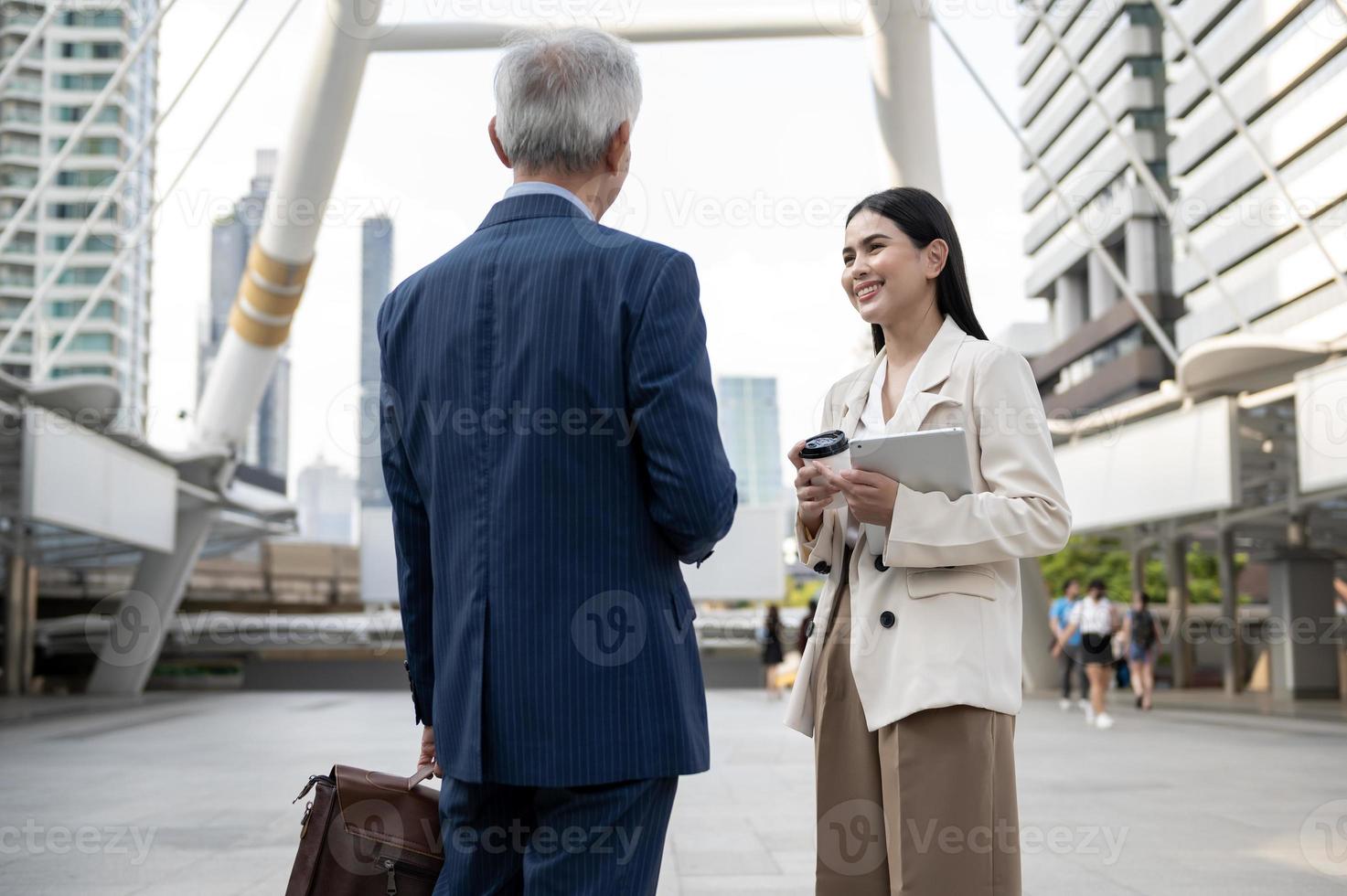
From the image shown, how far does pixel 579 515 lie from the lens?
2.00 metres

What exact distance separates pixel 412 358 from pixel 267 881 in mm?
3814

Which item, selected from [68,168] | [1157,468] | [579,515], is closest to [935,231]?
[579,515]

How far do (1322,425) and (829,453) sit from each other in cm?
1287

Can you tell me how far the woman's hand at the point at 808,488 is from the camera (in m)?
2.41

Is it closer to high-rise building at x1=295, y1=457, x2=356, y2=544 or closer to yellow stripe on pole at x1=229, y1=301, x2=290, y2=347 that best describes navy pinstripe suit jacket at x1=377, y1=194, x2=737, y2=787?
yellow stripe on pole at x1=229, y1=301, x2=290, y2=347

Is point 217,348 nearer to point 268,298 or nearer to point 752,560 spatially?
point 752,560

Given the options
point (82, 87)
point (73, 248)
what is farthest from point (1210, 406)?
point (82, 87)

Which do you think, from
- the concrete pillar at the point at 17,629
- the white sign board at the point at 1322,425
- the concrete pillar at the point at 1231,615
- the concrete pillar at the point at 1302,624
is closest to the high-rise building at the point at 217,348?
the concrete pillar at the point at 17,629

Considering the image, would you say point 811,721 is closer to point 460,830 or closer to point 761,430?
point 460,830

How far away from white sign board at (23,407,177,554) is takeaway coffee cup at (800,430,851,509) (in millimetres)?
14656

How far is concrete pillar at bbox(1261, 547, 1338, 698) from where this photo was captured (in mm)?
24844

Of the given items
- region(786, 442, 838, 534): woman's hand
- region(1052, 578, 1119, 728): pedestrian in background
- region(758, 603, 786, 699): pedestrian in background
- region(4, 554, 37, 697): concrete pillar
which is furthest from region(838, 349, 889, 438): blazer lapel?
region(4, 554, 37, 697): concrete pillar

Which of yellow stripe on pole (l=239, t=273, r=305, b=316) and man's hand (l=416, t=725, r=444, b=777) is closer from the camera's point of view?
man's hand (l=416, t=725, r=444, b=777)

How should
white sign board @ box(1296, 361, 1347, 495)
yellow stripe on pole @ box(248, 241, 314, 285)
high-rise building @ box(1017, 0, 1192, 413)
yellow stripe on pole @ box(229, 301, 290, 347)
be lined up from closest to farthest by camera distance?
white sign board @ box(1296, 361, 1347, 495) < yellow stripe on pole @ box(248, 241, 314, 285) < yellow stripe on pole @ box(229, 301, 290, 347) < high-rise building @ box(1017, 0, 1192, 413)
